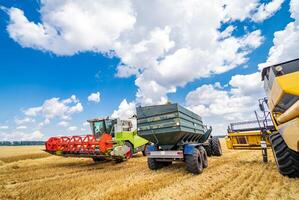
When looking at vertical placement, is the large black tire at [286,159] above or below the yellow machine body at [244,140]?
below

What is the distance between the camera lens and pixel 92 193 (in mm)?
4785

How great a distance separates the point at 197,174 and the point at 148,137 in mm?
2050

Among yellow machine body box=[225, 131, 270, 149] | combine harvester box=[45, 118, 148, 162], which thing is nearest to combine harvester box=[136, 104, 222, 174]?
yellow machine body box=[225, 131, 270, 149]

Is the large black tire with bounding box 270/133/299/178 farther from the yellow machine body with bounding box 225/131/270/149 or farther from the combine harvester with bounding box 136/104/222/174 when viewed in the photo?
the yellow machine body with bounding box 225/131/270/149

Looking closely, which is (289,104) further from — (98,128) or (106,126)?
(98,128)

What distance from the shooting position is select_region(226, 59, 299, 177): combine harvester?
284 cm

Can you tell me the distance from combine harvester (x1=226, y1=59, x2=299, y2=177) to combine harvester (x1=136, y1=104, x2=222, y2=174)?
221 cm

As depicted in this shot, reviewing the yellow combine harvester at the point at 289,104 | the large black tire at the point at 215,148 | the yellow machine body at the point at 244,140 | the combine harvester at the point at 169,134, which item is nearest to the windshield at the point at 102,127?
the combine harvester at the point at 169,134

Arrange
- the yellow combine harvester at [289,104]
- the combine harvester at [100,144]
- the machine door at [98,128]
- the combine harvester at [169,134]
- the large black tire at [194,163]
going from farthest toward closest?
the machine door at [98,128] → the combine harvester at [100,144] → the combine harvester at [169,134] → the large black tire at [194,163] → the yellow combine harvester at [289,104]

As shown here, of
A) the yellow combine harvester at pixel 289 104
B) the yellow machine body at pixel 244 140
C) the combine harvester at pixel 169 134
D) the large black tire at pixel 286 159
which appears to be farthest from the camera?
the yellow machine body at pixel 244 140

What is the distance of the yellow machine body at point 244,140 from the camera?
8.37 meters

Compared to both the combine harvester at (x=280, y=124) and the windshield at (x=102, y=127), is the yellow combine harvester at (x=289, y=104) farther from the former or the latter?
the windshield at (x=102, y=127)

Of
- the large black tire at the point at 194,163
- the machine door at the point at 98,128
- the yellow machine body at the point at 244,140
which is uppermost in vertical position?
the machine door at the point at 98,128

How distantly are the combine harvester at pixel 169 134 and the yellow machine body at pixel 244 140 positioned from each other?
196 cm
